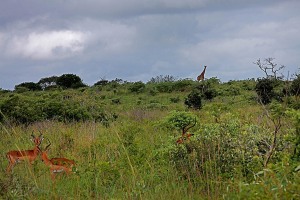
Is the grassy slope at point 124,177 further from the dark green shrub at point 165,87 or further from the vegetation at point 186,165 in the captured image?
the dark green shrub at point 165,87

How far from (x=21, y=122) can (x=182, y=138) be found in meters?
9.96

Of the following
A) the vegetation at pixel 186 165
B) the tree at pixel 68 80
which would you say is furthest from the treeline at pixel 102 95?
the vegetation at pixel 186 165

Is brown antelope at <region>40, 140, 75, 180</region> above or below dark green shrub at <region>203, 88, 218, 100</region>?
below

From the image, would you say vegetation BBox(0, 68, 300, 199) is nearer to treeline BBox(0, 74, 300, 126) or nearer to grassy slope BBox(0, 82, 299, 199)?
grassy slope BBox(0, 82, 299, 199)

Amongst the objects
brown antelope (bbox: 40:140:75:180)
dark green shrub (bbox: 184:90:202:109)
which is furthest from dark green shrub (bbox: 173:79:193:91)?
brown antelope (bbox: 40:140:75:180)

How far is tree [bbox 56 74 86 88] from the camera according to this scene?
4294 centimetres

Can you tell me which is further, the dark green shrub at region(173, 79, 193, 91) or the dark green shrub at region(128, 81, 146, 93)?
the dark green shrub at region(173, 79, 193, 91)

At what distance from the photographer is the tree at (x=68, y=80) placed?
42938 millimetres

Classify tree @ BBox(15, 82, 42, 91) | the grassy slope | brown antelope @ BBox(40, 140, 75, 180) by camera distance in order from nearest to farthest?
the grassy slope, brown antelope @ BBox(40, 140, 75, 180), tree @ BBox(15, 82, 42, 91)

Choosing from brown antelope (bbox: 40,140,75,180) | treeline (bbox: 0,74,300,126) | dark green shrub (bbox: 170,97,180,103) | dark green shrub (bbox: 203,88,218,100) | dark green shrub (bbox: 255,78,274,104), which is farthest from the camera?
dark green shrub (bbox: 170,97,180,103)

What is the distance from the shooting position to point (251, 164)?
6191 millimetres

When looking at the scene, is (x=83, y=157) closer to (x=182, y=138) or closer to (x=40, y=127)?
(x=182, y=138)

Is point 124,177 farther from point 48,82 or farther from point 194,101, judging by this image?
point 48,82

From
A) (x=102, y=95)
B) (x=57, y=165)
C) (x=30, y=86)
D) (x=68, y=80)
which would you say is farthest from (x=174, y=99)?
(x=57, y=165)
